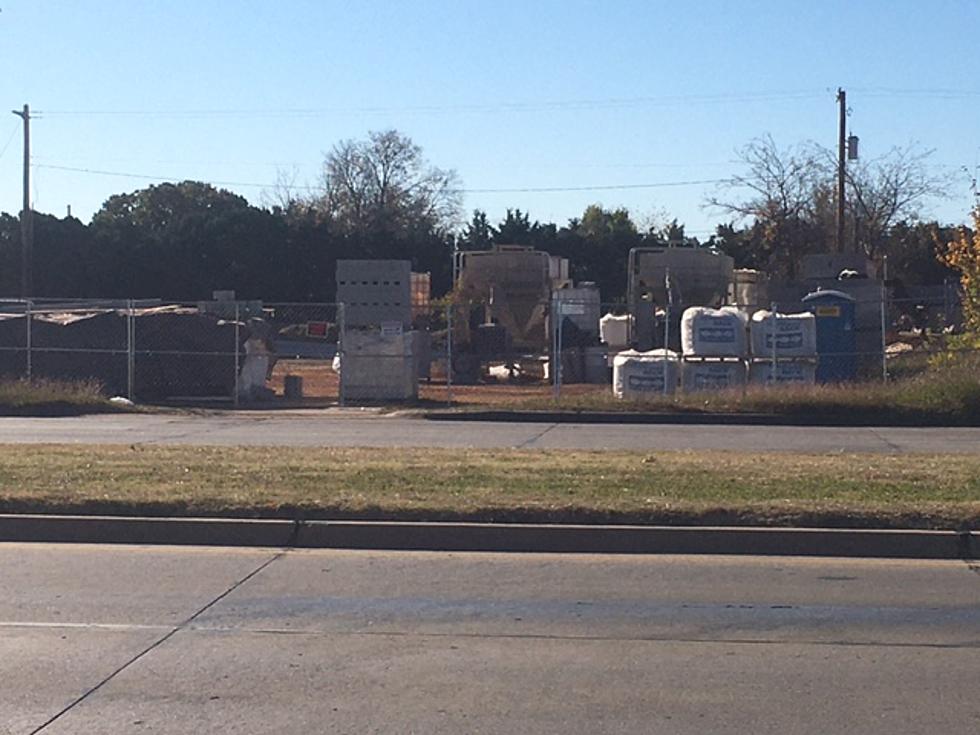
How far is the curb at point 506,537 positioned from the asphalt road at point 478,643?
9.3 inches

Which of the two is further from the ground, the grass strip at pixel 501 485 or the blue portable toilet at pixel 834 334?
the blue portable toilet at pixel 834 334

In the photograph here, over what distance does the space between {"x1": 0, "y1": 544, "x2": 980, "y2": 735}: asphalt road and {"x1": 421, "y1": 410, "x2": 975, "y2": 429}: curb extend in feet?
47.3

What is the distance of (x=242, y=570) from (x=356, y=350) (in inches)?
773

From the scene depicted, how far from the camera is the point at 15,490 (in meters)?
11.9

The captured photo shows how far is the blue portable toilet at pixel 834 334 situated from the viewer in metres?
29.5

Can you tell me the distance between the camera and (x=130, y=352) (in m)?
27.8

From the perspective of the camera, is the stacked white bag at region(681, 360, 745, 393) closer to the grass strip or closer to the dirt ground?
→ the dirt ground

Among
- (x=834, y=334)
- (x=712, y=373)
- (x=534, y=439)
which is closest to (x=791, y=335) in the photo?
(x=712, y=373)

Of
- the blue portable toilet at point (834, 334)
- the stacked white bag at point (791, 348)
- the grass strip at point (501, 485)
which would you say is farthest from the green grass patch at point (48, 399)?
the blue portable toilet at point (834, 334)

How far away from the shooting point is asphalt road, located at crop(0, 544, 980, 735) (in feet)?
20.5

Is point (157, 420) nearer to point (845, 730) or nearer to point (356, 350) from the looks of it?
point (356, 350)

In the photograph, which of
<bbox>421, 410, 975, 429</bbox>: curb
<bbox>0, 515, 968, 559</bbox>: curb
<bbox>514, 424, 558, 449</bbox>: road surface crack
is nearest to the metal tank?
<bbox>421, 410, 975, 429</bbox>: curb

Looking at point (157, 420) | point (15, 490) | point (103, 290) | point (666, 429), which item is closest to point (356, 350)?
point (157, 420)

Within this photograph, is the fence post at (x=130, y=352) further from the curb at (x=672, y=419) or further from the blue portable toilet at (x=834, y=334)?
the blue portable toilet at (x=834, y=334)
